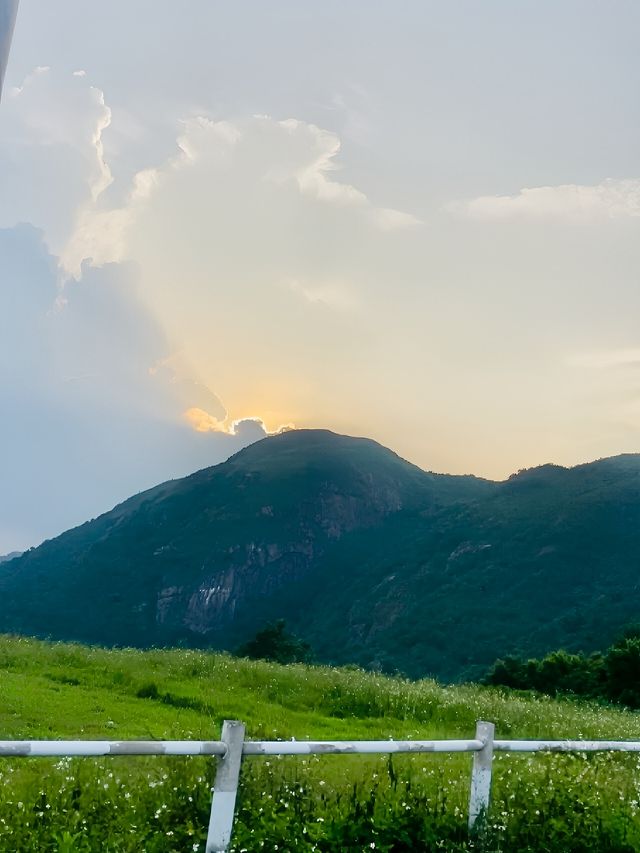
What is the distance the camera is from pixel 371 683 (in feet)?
70.7

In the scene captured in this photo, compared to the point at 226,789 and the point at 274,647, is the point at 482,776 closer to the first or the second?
the point at 226,789

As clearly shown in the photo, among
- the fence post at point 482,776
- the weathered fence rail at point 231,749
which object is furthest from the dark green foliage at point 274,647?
the weathered fence rail at point 231,749

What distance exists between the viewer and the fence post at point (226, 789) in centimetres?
598

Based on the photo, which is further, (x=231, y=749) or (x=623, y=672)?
(x=623, y=672)

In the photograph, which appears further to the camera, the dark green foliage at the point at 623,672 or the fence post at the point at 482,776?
the dark green foliage at the point at 623,672

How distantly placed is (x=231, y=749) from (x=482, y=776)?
9.18 feet

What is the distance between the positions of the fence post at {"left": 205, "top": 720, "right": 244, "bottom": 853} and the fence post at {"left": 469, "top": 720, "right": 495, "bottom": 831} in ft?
8.31

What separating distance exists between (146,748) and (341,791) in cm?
296

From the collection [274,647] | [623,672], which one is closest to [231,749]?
[623,672]

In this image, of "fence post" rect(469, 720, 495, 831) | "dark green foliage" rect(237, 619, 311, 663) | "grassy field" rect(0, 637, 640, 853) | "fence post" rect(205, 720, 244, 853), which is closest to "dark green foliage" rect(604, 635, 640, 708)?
"dark green foliage" rect(237, 619, 311, 663)

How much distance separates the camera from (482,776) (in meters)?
7.25

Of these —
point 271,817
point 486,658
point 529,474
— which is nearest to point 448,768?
point 271,817

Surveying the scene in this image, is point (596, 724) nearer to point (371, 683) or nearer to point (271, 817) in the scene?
point (371, 683)

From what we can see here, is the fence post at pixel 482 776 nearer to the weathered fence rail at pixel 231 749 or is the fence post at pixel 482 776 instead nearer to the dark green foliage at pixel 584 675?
the weathered fence rail at pixel 231 749
